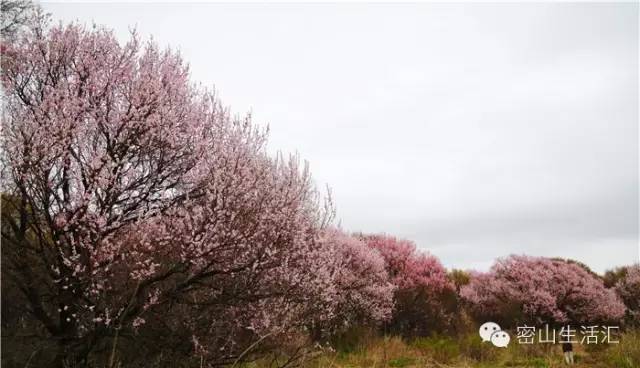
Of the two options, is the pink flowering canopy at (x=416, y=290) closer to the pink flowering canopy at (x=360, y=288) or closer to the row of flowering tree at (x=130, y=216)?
the pink flowering canopy at (x=360, y=288)

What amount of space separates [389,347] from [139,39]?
926 cm

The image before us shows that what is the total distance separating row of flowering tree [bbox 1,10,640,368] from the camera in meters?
6.49

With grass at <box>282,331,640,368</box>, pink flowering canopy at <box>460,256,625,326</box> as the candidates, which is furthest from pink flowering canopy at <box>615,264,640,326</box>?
grass at <box>282,331,640,368</box>

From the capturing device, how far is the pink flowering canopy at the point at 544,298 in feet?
57.2

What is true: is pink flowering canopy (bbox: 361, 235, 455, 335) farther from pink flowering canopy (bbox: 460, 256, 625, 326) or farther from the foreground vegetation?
the foreground vegetation

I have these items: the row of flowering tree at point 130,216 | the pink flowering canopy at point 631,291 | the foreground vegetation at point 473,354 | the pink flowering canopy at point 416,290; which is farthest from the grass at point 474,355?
the pink flowering canopy at point 631,291

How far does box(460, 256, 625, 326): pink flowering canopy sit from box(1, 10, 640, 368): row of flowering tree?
11560 mm

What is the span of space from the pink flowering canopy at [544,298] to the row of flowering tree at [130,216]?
11.6 meters

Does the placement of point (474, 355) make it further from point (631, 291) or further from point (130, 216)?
point (631, 291)

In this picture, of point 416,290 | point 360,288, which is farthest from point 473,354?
point 416,290

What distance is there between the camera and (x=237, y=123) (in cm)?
768

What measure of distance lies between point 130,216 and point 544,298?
14.2 m

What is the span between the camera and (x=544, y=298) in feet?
56.9

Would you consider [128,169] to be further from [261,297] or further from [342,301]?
[342,301]
